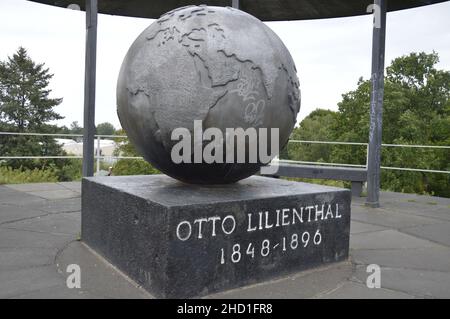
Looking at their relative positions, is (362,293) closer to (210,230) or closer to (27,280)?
(210,230)

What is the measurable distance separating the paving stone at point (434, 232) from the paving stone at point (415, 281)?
135 centimetres

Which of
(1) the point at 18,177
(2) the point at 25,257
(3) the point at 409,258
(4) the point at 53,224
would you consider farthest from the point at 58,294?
(1) the point at 18,177

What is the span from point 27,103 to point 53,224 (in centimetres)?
3205

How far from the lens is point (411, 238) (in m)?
4.97

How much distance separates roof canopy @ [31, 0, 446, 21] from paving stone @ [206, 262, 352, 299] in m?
6.36

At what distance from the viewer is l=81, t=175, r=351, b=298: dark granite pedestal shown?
2.93 meters

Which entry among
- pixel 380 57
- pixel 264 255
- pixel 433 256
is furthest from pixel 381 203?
pixel 264 255

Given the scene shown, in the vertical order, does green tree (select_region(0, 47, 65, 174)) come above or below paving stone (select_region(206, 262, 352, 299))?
above

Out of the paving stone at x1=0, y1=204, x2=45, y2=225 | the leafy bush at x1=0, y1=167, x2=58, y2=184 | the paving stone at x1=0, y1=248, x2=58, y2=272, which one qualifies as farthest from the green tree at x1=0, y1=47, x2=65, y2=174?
the paving stone at x1=0, y1=248, x2=58, y2=272

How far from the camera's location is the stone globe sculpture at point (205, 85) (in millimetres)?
3189

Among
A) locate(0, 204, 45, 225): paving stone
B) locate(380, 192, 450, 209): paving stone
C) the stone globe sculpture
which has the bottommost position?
locate(0, 204, 45, 225): paving stone

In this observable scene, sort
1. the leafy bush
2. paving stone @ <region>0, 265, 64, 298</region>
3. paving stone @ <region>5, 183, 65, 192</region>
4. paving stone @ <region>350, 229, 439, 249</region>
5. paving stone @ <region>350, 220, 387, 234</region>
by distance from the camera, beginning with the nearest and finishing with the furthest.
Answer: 1. paving stone @ <region>0, 265, 64, 298</region>
2. paving stone @ <region>350, 229, 439, 249</region>
3. paving stone @ <region>350, 220, 387, 234</region>
4. paving stone @ <region>5, 183, 65, 192</region>
5. the leafy bush

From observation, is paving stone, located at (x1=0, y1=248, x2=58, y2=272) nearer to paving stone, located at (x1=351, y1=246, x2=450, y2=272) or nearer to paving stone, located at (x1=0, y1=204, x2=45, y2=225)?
paving stone, located at (x1=0, y1=204, x2=45, y2=225)

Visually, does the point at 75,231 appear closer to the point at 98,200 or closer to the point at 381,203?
the point at 98,200
